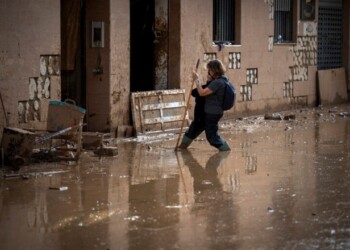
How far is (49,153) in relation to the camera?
11953 millimetres

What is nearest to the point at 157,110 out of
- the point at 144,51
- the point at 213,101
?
the point at 144,51

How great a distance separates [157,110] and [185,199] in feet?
22.1

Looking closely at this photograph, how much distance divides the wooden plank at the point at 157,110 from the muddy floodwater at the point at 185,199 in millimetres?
1162

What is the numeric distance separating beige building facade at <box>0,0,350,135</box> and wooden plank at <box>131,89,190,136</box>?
205 millimetres

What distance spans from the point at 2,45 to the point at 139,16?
506 centimetres

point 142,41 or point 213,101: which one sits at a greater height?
point 142,41

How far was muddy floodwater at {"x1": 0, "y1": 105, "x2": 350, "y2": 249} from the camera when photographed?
755cm

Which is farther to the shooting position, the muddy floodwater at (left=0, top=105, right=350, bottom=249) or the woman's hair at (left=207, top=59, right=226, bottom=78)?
the woman's hair at (left=207, top=59, right=226, bottom=78)

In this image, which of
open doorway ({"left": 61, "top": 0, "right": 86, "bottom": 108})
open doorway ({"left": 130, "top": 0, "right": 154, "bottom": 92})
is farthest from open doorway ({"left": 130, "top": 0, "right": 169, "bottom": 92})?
open doorway ({"left": 61, "top": 0, "right": 86, "bottom": 108})

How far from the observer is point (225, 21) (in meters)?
18.9

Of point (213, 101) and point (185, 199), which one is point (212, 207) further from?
point (213, 101)

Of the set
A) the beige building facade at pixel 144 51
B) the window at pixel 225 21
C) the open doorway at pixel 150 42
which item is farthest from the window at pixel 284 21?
the open doorway at pixel 150 42

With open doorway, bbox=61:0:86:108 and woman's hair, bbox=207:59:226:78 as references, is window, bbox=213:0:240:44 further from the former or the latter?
woman's hair, bbox=207:59:226:78

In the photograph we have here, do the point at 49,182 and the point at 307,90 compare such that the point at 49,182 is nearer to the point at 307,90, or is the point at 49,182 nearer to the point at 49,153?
the point at 49,153
